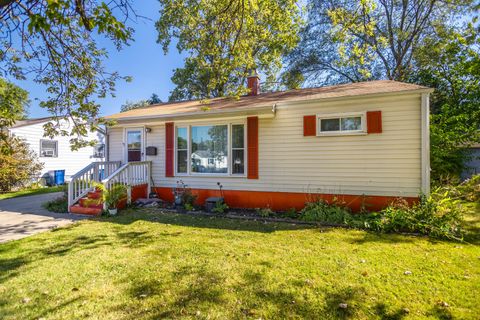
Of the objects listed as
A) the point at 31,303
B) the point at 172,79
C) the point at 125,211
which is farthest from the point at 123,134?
the point at 172,79

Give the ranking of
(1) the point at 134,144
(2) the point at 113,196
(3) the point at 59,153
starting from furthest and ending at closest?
(3) the point at 59,153, (1) the point at 134,144, (2) the point at 113,196

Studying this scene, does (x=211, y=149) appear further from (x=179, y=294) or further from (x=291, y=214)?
(x=179, y=294)

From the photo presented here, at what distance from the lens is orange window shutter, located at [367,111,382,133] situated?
6.26 m

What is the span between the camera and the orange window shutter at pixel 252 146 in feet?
24.6

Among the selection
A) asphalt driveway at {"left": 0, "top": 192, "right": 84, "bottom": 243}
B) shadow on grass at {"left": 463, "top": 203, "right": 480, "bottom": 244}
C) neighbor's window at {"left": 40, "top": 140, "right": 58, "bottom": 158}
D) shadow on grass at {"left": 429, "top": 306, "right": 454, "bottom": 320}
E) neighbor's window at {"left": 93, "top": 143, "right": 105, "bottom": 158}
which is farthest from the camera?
neighbor's window at {"left": 93, "top": 143, "right": 105, "bottom": 158}

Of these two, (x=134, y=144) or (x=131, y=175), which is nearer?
(x=131, y=175)

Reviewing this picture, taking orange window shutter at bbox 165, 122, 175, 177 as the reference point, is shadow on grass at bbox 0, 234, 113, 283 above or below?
below

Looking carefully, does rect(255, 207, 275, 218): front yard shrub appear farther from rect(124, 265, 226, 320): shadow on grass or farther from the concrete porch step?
the concrete porch step

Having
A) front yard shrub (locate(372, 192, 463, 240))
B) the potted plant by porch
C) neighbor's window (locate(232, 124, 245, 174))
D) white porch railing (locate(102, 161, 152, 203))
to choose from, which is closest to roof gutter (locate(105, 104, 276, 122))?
neighbor's window (locate(232, 124, 245, 174))

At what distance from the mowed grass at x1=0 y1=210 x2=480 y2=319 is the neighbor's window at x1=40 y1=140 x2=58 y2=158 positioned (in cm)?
1203

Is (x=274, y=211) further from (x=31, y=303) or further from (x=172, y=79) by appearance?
(x=172, y=79)

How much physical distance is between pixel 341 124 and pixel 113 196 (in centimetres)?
668

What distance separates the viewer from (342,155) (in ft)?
21.9

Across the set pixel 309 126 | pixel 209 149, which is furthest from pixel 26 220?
pixel 309 126
